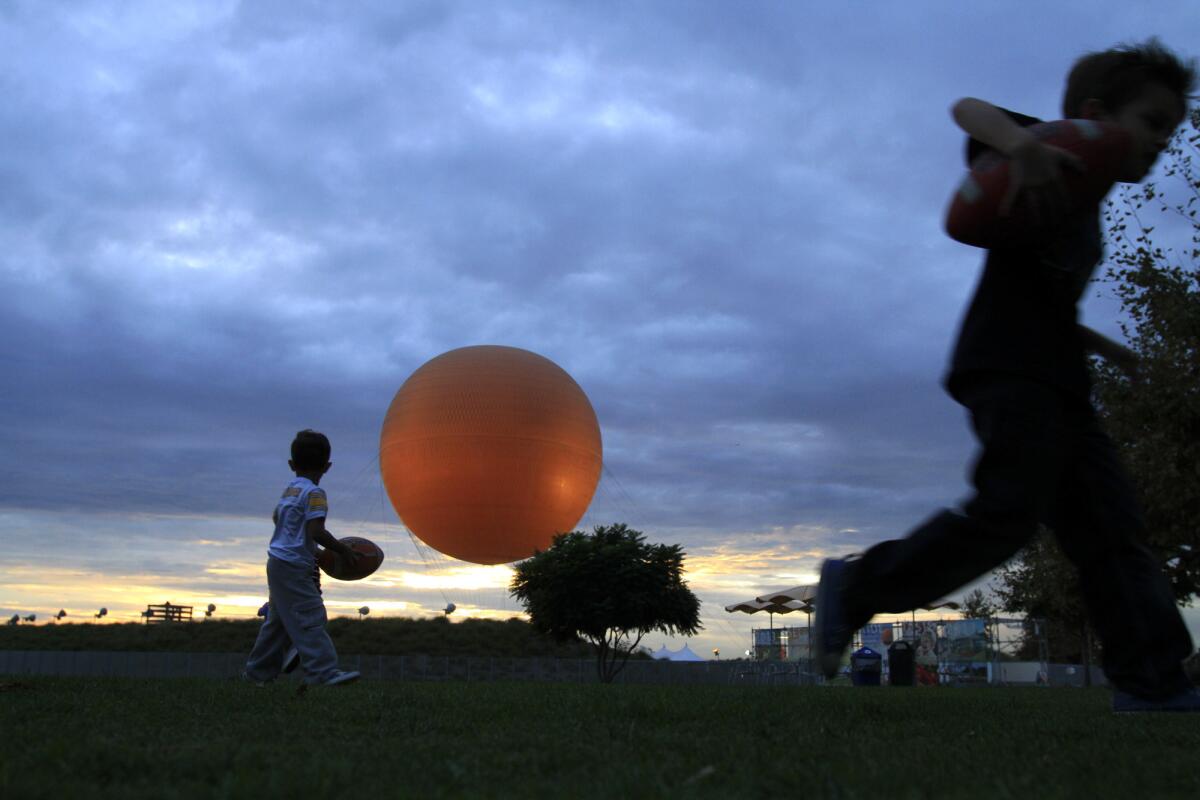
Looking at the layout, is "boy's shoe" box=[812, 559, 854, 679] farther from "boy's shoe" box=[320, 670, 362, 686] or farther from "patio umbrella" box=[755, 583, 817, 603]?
"patio umbrella" box=[755, 583, 817, 603]

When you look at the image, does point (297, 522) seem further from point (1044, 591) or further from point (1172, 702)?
point (1044, 591)

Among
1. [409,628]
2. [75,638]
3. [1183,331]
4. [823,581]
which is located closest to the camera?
[823,581]

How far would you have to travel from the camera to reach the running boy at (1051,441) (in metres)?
3.07

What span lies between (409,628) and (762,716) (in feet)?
126

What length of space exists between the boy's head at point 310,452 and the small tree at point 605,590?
23.2m

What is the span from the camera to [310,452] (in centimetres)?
677

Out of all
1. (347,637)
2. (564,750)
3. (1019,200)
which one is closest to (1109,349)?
(1019,200)

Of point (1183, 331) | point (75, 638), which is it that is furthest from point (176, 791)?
point (75, 638)

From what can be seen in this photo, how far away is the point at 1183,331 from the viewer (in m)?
16.8

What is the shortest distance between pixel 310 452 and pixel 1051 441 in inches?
199

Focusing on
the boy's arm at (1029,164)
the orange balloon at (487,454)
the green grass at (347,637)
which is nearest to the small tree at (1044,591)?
the orange balloon at (487,454)

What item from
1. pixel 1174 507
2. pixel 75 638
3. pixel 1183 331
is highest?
pixel 1183 331

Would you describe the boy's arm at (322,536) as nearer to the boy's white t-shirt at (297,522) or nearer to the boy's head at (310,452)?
the boy's white t-shirt at (297,522)

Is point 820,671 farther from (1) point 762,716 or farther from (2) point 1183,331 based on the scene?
(2) point 1183,331
